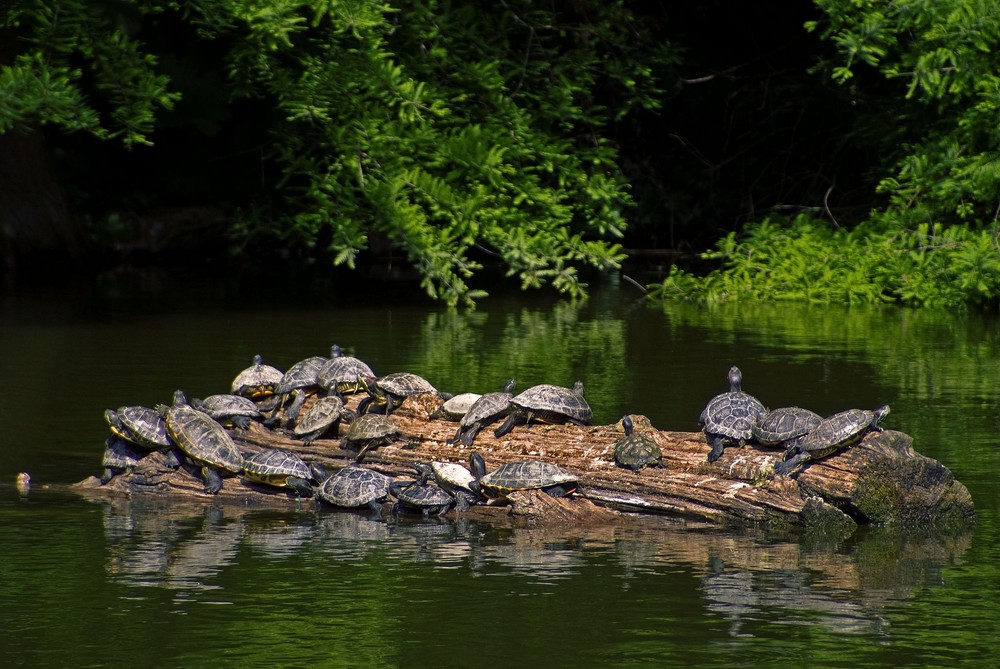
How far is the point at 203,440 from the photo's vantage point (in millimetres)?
8883

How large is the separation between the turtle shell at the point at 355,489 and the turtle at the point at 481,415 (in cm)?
66

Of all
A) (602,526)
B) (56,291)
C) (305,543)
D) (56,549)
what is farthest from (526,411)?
(56,291)

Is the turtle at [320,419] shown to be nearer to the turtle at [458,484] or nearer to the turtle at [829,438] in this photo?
the turtle at [458,484]

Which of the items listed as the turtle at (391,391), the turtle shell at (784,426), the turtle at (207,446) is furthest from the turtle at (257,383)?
the turtle shell at (784,426)

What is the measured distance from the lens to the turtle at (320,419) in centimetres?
942

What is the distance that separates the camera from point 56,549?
7.58 metres

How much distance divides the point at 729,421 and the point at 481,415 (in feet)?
4.77

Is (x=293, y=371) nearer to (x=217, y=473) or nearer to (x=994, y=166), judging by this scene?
(x=217, y=473)

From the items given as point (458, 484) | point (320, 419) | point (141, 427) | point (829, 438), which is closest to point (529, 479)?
point (458, 484)

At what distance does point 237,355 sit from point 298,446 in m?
4.96

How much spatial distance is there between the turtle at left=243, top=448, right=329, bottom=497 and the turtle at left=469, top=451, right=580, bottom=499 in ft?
3.20

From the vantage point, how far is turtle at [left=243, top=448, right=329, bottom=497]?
341 inches

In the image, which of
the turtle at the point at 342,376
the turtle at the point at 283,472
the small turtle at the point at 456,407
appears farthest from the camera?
the turtle at the point at 342,376

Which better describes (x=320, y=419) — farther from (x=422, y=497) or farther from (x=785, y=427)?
(x=785, y=427)
